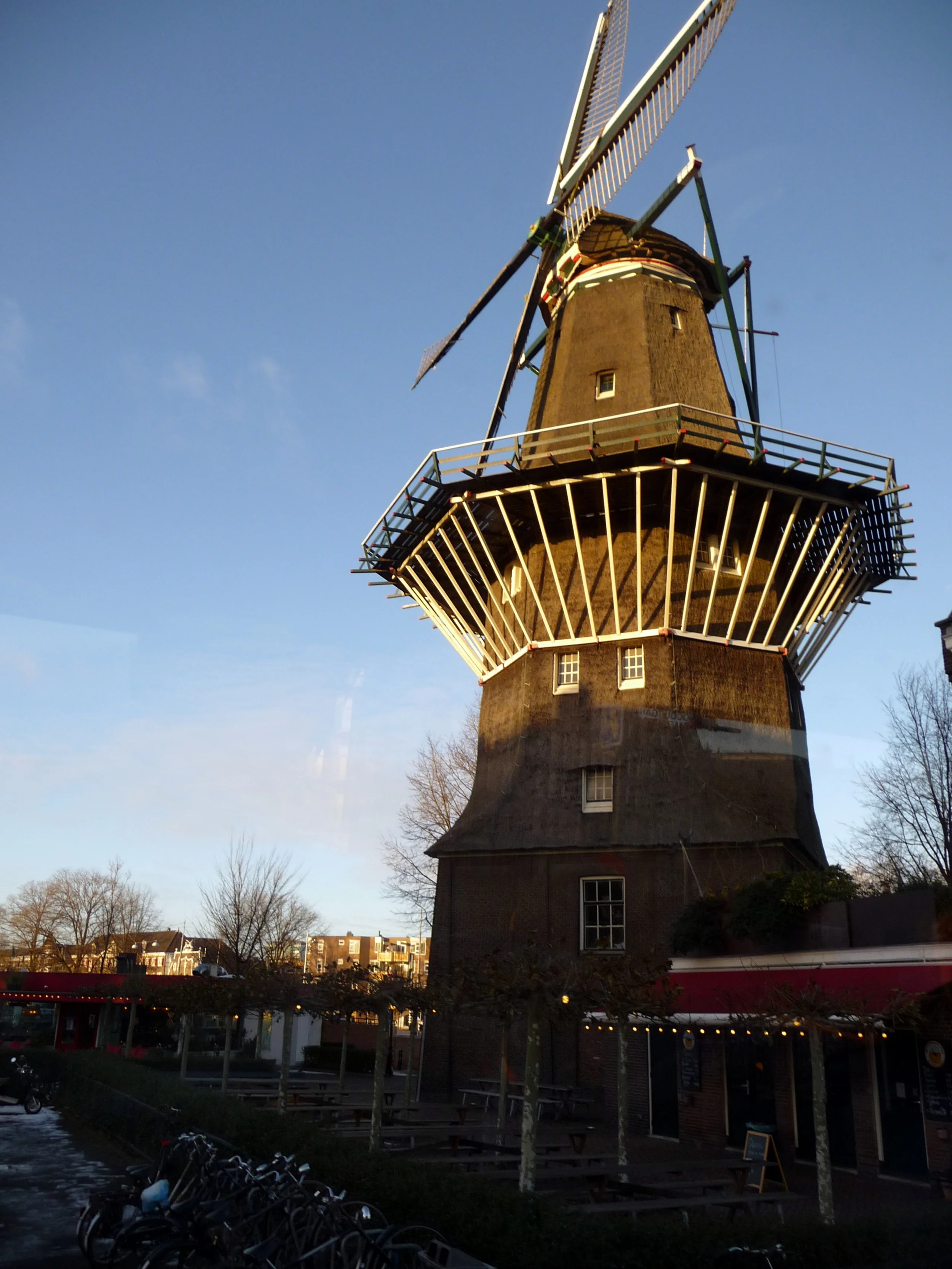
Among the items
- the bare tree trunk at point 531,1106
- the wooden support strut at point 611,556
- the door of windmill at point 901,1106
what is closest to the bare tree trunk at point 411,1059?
the bare tree trunk at point 531,1106

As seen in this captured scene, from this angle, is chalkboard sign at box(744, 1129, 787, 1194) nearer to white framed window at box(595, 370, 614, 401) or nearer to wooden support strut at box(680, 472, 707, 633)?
wooden support strut at box(680, 472, 707, 633)

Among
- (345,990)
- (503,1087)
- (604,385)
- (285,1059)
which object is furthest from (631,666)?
(285,1059)

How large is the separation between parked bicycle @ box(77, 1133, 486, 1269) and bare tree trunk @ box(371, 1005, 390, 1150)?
2.61 m

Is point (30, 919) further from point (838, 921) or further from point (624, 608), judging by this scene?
point (838, 921)

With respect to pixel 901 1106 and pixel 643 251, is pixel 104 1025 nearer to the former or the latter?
pixel 901 1106

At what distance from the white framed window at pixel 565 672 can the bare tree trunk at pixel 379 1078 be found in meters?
10.1

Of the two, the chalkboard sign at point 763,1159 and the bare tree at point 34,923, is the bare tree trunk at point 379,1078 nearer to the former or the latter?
the chalkboard sign at point 763,1159

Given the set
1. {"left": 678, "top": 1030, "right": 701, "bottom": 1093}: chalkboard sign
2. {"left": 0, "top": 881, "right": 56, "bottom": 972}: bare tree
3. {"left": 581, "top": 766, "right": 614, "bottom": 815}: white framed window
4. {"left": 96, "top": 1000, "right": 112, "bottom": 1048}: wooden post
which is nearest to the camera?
{"left": 678, "top": 1030, "right": 701, "bottom": 1093}: chalkboard sign

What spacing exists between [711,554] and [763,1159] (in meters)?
13.7

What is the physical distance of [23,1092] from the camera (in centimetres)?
2495

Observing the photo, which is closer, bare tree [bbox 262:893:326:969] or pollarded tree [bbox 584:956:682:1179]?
pollarded tree [bbox 584:956:682:1179]

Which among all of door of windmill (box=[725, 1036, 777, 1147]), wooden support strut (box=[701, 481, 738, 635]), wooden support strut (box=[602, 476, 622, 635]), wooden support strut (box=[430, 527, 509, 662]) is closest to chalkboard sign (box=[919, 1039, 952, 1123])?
door of windmill (box=[725, 1036, 777, 1147])

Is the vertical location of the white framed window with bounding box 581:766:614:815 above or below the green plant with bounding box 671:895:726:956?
above

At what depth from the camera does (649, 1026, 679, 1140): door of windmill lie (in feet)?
64.3
